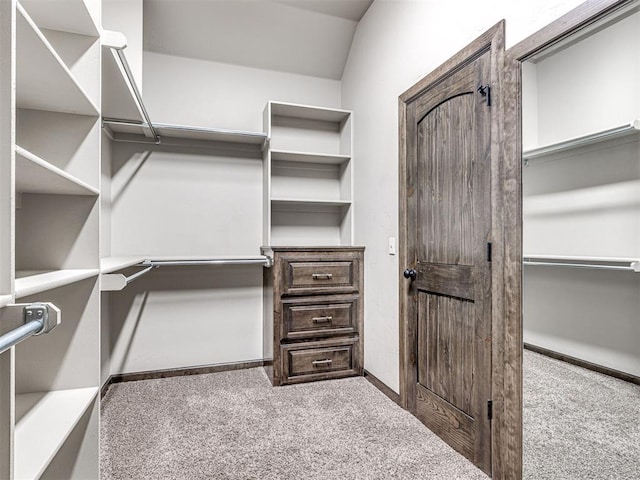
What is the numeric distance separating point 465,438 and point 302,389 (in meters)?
1.19

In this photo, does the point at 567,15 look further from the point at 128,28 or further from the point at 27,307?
the point at 128,28

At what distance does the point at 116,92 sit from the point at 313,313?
1898 millimetres

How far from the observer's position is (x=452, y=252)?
1938mm

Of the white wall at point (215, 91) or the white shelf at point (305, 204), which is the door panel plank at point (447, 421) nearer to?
the white shelf at point (305, 204)

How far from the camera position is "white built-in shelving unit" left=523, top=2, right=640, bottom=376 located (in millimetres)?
1141

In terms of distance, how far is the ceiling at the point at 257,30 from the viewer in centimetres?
276

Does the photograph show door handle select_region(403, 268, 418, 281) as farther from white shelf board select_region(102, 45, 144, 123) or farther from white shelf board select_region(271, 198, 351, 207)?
white shelf board select_region(102, 45, 144, 123)

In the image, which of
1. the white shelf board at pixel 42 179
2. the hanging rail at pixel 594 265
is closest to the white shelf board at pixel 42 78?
the white shelf board at pixel 42 179

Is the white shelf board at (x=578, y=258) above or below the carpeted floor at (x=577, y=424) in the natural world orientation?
above

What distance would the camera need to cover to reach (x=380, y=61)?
8.78 feet

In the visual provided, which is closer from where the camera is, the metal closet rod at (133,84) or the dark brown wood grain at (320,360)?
the metal closet rod at (133,84)

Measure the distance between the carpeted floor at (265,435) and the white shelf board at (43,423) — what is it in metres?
0.55

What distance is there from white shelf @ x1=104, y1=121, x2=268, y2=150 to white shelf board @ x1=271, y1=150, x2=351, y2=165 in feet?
0.47

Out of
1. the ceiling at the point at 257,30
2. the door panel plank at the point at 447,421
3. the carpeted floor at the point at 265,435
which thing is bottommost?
the carpeted floor at the point at 265,435
